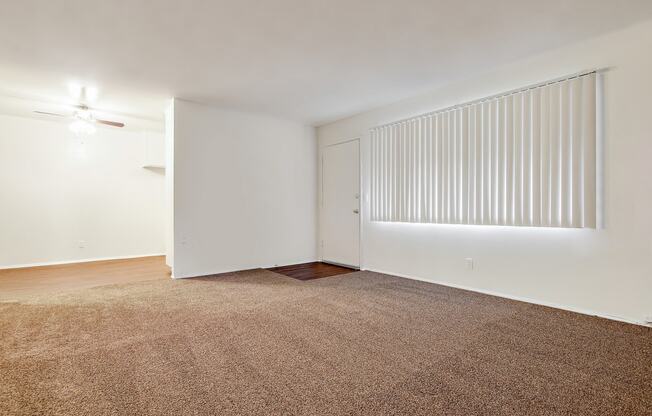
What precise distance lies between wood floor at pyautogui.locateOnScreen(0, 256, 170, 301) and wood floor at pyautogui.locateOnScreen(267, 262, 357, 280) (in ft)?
5.83

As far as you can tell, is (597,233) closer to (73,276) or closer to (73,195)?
(73,276)

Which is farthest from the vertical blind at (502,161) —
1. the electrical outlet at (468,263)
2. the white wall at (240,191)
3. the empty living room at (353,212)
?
the white wall at (240,191)

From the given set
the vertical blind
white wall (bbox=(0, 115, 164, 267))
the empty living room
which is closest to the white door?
the empty living room

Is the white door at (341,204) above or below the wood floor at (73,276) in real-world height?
above

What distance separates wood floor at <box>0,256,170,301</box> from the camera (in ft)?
13.6

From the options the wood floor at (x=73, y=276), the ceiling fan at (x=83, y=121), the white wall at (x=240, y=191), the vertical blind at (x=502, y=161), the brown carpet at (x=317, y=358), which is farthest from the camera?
the white wall at (x=240, y=191)

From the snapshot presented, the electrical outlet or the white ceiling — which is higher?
the white ceiling

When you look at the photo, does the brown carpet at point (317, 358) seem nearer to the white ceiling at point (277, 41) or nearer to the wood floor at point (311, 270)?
the wood floor at point (311, 270)

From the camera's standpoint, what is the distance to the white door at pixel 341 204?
5535mm

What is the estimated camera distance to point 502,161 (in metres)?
3.62

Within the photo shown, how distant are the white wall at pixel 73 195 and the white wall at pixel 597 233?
6055mm

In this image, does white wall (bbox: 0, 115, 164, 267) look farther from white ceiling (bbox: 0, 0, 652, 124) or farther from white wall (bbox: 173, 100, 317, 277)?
white wall (bbox: 173, 100, 317, 277)

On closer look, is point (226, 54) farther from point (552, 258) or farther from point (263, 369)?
point (552, 258)

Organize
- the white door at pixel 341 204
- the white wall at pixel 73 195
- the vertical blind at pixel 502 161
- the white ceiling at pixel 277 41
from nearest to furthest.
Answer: the white ceiling at pixel 277 41
the vertical blind at pixel 502 161
the white door at pixel 341 204
the white wall at pixel 73 195
